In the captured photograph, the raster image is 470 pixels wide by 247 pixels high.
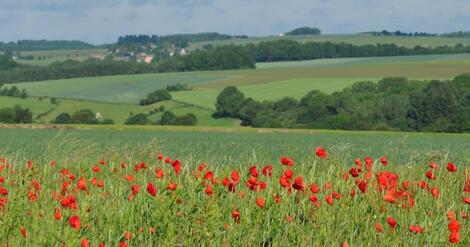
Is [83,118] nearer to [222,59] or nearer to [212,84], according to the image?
[212,84]

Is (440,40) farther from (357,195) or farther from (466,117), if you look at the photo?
(357,195)

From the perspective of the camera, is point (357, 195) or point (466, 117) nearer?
point (357, 195)

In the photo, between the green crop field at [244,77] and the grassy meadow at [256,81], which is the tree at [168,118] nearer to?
the grassy meadow at [256,81]

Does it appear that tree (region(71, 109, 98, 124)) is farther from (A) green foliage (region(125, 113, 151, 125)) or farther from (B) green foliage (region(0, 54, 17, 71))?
(B) green foliage (region(0, 54, 17, 71))

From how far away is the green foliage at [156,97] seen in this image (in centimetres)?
8106

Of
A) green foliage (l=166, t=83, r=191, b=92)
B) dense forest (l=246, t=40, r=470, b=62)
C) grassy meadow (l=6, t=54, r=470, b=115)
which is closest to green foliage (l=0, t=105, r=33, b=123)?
grassy meadow (l=6, t=54, r=470, b=115)

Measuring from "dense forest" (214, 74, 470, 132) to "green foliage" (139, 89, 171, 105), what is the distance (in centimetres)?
643

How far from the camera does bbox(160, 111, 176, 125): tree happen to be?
6805 cm

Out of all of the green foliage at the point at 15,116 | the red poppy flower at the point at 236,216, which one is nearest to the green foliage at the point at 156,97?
the green foliage at the point at 15,116

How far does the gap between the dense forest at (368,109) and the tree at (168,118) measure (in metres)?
5.99

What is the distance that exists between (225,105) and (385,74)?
1016 inches

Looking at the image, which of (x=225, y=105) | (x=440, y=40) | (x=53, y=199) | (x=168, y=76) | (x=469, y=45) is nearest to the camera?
(x=53, y=199)

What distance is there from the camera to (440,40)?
15688 cm

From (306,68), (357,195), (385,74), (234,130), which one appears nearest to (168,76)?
(306,68)
